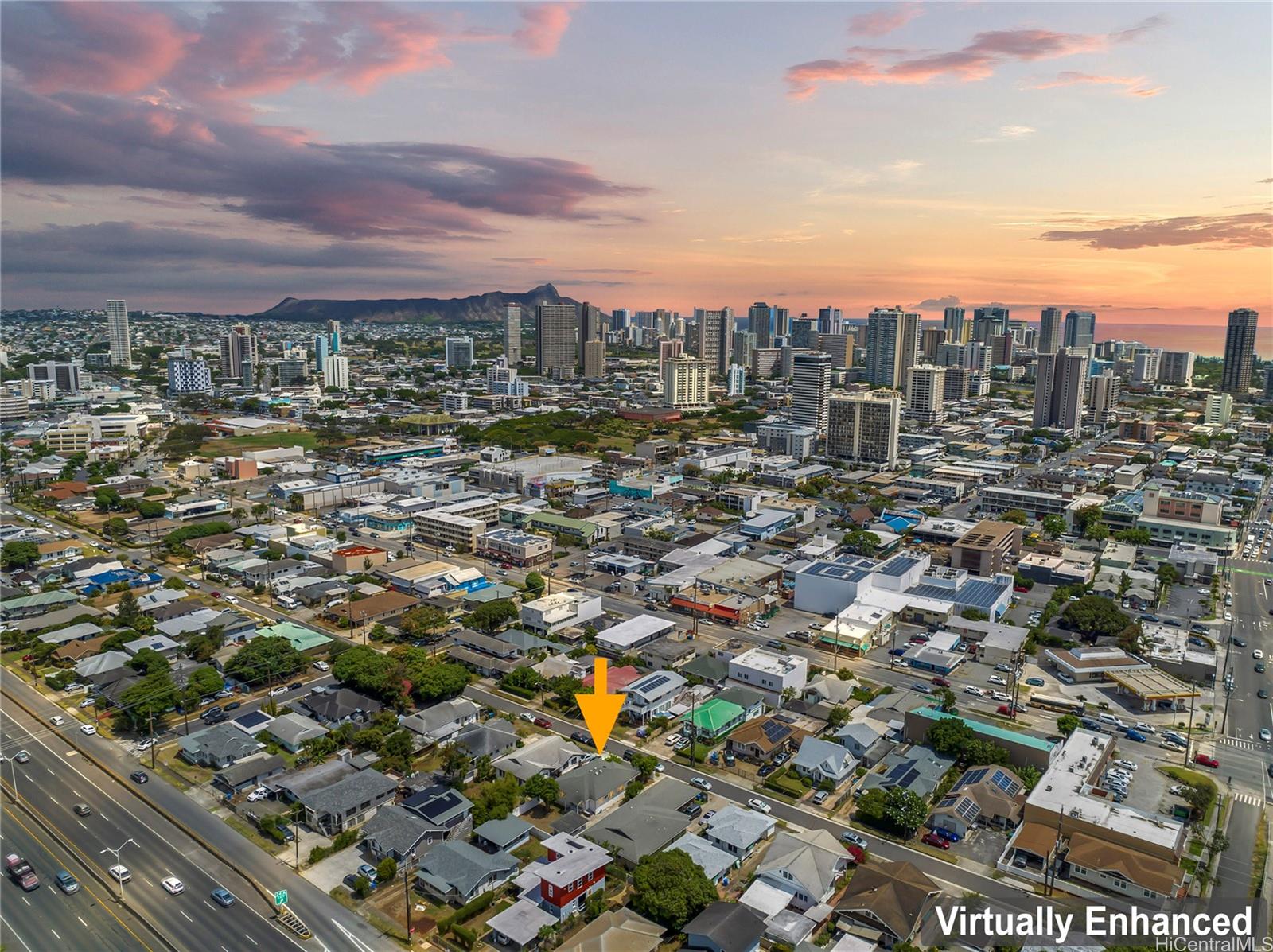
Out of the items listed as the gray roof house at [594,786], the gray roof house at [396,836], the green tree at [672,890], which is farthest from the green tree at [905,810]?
the gray roof house at [396,836]

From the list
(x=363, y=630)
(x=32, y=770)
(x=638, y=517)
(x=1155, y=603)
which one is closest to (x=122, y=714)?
(x=32, y=770)

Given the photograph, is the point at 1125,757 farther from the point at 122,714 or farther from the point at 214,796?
the point at 122,714

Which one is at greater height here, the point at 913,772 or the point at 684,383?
the point at 684,383

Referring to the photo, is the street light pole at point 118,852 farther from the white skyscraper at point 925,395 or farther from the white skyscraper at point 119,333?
the white skyscraper at point 119,333

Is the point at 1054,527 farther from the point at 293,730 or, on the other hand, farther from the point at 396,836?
the point at 293,730

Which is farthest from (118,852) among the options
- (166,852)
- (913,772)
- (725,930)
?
(913,772)

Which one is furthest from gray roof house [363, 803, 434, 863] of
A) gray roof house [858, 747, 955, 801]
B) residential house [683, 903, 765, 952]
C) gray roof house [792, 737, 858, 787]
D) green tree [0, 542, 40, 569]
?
green tree [0, 542, 40, 569]
